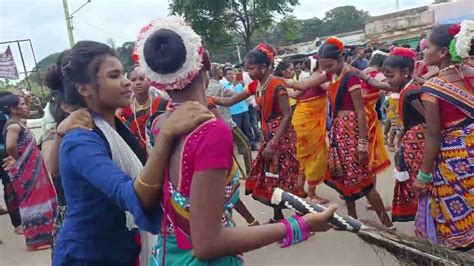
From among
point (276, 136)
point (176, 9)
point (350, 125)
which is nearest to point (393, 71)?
point (350, 125)

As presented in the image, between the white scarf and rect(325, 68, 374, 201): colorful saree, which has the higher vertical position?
the white scarf

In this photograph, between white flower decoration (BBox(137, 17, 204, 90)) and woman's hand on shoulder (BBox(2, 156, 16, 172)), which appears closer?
white flower decoration (BBox(137, 17, 204, 90))

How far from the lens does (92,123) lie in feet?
6.39

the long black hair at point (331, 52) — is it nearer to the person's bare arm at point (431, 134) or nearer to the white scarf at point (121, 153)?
the person's bare arm at point (431, 134)

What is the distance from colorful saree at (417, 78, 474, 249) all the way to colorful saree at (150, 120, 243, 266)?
1800 millimetres

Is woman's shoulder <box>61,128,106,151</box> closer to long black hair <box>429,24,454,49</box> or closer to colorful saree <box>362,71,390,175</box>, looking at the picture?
long black hair <box>429,24,454,49</box>

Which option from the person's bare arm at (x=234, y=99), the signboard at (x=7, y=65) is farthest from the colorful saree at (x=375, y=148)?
the signboard at (x=7, y=65)

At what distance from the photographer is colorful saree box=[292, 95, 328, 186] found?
551 cm

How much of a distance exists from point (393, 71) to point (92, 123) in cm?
292

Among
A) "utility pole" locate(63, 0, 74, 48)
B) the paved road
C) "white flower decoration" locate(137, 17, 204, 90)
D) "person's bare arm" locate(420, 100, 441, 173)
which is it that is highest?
"utility pole" locate(63, 0, 74, 48)

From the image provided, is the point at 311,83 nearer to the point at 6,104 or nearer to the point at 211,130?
the point at 6,104

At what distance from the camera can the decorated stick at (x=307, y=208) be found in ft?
5.67

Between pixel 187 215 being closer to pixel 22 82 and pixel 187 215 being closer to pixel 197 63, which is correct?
pixel 197 63

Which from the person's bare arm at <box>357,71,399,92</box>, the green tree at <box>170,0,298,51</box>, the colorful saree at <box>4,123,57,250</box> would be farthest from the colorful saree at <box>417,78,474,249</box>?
the green tree at <box>170,0,298,51</box>
